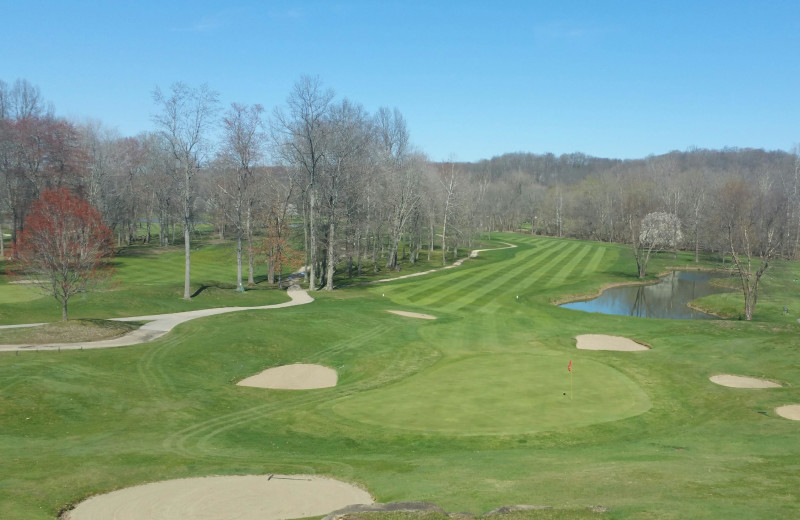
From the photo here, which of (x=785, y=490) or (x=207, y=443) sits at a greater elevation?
(x=785, y=490)

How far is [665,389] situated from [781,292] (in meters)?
45.2

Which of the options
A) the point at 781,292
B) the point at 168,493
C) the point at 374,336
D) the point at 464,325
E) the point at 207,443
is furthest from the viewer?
the point at 781,292

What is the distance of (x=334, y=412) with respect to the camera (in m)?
22.6

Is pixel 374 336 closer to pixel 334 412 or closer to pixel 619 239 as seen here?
pixel 334 412

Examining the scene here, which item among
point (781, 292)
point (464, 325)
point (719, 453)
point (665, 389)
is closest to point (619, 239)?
point (781, 292)

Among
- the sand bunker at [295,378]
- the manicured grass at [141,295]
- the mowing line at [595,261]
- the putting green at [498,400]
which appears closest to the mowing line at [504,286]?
the mowing line at [595,261]

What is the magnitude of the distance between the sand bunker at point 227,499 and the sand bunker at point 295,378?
10.5m

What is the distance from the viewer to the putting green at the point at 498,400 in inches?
830

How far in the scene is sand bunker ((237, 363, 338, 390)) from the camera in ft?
87.0

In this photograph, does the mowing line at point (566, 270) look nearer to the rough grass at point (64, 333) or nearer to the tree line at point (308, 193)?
the tree line at point (308, 193)

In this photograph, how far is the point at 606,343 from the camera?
120ft

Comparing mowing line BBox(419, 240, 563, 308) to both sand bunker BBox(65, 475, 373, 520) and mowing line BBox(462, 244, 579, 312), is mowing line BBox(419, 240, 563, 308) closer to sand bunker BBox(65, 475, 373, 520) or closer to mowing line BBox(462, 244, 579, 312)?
mowing line BBox(462, 244, 579, 312)

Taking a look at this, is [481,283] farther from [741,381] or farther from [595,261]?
[741,381]

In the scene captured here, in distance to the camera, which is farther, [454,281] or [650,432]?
[454,281]
